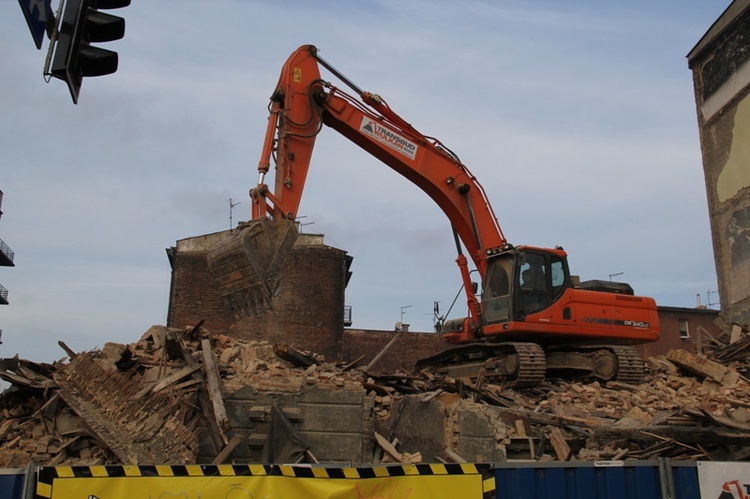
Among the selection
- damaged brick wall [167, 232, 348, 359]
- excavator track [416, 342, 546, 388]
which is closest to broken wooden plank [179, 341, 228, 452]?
excavator track [416, 342, 546, 388]

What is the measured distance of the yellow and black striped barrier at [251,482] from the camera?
4.41m

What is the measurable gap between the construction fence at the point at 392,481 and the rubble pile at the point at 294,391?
4.38 meters

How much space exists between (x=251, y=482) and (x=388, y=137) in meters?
10.8

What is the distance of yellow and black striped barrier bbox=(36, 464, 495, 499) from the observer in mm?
4410

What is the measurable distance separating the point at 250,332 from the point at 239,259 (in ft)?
71.6

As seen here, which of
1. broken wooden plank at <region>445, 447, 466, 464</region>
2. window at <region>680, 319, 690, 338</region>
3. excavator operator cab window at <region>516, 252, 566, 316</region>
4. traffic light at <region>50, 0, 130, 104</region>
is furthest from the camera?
window at <region>680, 319, 690, 338</region>

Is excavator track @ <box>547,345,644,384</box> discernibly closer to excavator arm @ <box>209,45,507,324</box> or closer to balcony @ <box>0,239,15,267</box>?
excavator arm @ <box>209,45,507,324</box>

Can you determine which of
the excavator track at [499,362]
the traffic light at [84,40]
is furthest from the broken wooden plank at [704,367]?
the traffic light at [84,40]

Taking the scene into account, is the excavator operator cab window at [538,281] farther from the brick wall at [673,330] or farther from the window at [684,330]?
the window at [684,330]

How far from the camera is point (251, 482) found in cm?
453

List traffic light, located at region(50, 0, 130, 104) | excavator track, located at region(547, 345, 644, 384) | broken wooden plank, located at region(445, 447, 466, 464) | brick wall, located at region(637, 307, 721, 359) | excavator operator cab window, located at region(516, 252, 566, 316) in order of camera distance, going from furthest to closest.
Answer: brick wall, located at region(637, 307, 721, 359) → excavator operator cab window, located at region(516, 252, 566, 316) → excavator track, located at region(547, 345, 644, 384) → broken wooden plank, located at region(445, 447, 466, 464) → traffic light, located at region(50, 0, 130, 104)

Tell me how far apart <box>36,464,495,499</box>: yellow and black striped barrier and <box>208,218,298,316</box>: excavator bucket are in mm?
6383

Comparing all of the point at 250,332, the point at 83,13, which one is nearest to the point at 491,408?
the point at 83,13

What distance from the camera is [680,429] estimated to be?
937cm
